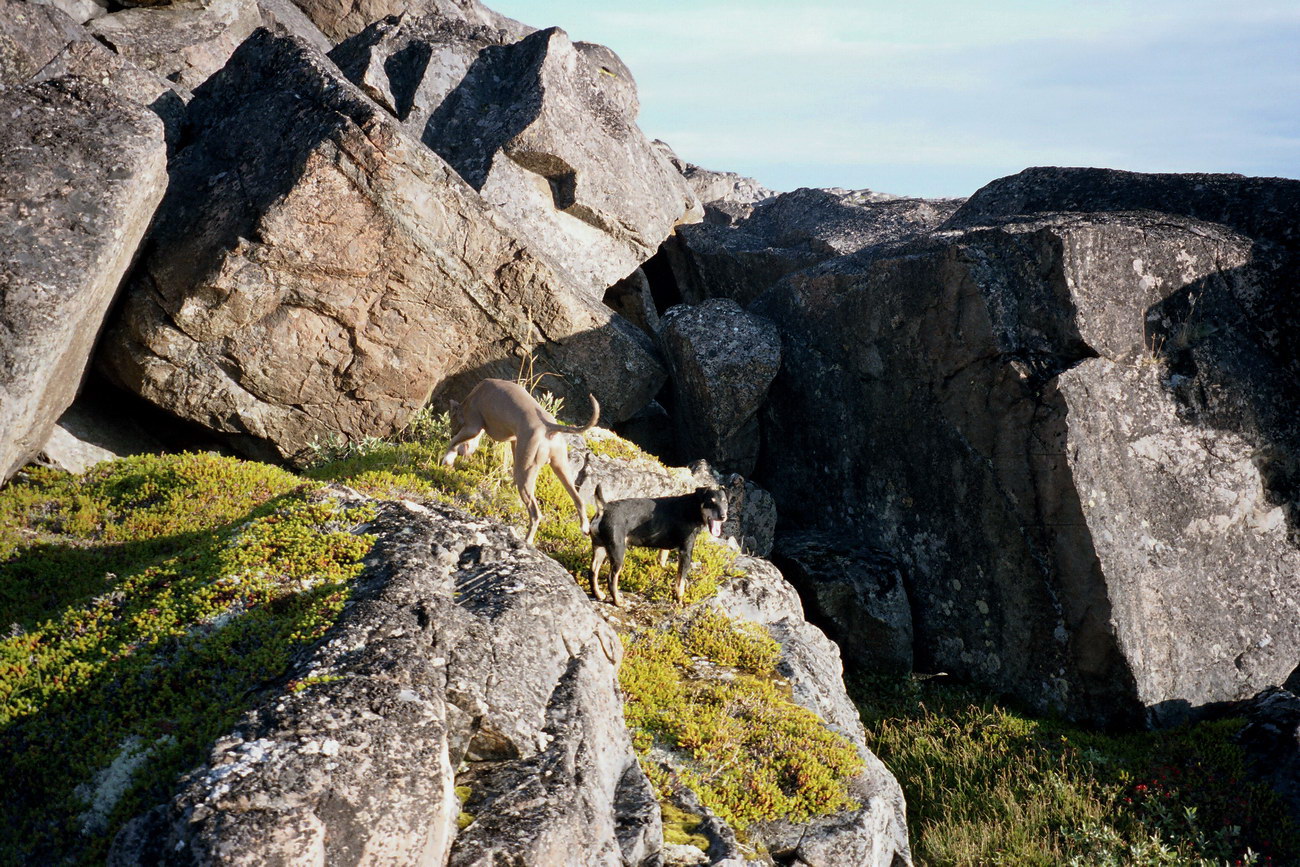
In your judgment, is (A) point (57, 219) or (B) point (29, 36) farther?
(B) point (29, 36)

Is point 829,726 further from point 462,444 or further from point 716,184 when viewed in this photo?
point 716,184

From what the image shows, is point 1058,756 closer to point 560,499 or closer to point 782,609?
point 782,609

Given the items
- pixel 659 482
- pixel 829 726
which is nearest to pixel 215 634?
pixel 829 726

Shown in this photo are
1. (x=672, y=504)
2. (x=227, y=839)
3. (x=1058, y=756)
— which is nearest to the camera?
(x=227, y=839)

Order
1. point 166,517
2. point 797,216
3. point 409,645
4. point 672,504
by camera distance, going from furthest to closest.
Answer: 1. point 797,216
2. point 166,517
3. point 672,504
4. point 409,645

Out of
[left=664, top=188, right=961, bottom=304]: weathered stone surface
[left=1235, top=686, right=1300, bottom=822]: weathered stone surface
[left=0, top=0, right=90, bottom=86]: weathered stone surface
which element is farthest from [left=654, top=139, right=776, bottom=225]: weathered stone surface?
[left=1235, top=686, right=1300, bottom=822]: weathered stone surface

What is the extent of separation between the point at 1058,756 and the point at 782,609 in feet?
13.1

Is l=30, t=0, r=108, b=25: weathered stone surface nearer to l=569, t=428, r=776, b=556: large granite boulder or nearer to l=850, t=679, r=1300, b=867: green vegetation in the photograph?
l=569, t=428, r=776, b=556: large granite boulder

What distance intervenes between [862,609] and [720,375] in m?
4.30

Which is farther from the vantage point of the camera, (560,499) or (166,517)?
(560,499)

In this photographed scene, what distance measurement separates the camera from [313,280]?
43.1 feet

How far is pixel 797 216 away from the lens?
2030 centimetres

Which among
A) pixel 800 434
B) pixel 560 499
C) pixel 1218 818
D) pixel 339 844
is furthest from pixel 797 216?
pixel 339 844

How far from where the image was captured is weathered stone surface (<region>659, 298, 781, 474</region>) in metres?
14.9
